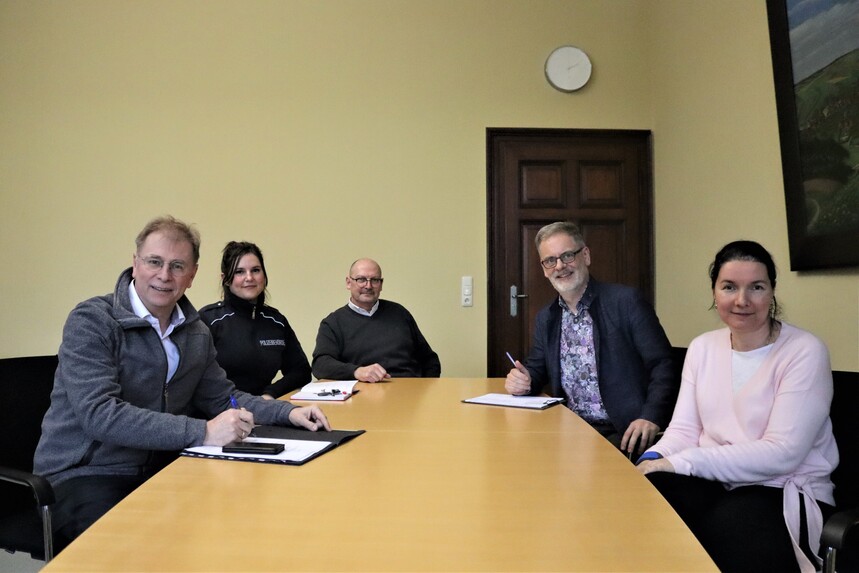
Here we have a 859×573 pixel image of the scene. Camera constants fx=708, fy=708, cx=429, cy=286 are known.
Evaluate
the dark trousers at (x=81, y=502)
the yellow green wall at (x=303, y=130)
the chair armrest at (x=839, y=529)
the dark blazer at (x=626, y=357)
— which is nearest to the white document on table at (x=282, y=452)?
the dark trousers at (x=81, y=502)

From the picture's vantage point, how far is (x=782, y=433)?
5.45 feet

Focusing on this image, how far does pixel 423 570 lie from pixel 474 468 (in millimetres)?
555

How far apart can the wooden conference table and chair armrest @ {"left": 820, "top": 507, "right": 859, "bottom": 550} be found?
0.32 metres

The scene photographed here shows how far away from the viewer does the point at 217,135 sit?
4.41 meters

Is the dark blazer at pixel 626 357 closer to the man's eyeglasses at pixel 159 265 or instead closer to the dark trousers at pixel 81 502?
the man's eyeglasses at pixel 159 265

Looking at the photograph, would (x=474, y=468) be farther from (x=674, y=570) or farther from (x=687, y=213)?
(x=687, y=213)

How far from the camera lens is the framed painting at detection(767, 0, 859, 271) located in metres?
2.41

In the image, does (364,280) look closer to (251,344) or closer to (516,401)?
(251,344)

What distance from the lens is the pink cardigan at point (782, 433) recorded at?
5.39 ft

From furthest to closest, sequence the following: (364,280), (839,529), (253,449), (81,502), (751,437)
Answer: (364,280) < (751,437) < (81,502) < (253,449) < (839,529)

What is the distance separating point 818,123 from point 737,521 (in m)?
1.70

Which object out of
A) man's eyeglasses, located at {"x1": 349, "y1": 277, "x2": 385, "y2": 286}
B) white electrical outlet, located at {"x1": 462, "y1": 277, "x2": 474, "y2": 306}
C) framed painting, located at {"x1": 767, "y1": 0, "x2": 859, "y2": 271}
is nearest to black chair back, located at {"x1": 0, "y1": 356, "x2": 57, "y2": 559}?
man's eyeglasses, located at {"x1": 349, "y1": 277, "x2": 385, "y2": 286}

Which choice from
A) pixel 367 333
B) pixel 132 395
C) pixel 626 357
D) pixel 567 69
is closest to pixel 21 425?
pixel 132 395

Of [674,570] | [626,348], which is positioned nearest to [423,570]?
[674,570]
